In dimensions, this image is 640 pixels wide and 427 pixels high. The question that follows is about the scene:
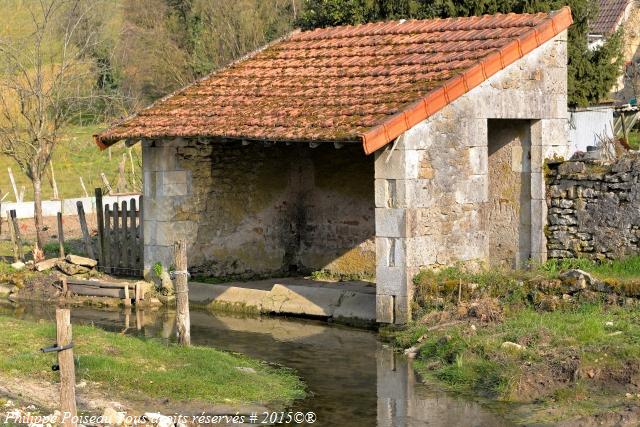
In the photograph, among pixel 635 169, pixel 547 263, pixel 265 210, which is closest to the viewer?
pixel 635 169

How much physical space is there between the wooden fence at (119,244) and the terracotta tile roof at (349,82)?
1.54 metres

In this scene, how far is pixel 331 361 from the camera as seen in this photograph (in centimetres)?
1322

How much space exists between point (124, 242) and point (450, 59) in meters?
6.90

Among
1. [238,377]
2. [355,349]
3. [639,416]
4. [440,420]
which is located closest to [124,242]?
[355,349]

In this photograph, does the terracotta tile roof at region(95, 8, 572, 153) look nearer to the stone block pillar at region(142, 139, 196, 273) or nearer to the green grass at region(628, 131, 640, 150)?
the stone block pillar at region(142, 139, 196, 273)

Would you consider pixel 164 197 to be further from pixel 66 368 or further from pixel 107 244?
pixel 66 368

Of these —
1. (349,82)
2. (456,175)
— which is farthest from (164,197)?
(456,175)

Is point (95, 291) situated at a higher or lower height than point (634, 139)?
lower

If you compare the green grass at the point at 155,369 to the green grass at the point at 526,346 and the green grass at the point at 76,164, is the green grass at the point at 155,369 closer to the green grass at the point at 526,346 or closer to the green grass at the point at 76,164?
the green grass at the point at 526,346

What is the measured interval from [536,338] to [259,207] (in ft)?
25.6

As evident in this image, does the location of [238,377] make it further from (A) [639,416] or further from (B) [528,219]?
(B) [528,219]

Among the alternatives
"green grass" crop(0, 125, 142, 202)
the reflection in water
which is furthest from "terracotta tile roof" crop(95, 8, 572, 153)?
"green grass" crop(0, 125, 142, 202)

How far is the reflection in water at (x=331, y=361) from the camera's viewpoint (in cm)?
1062

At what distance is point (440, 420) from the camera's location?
10.4m
